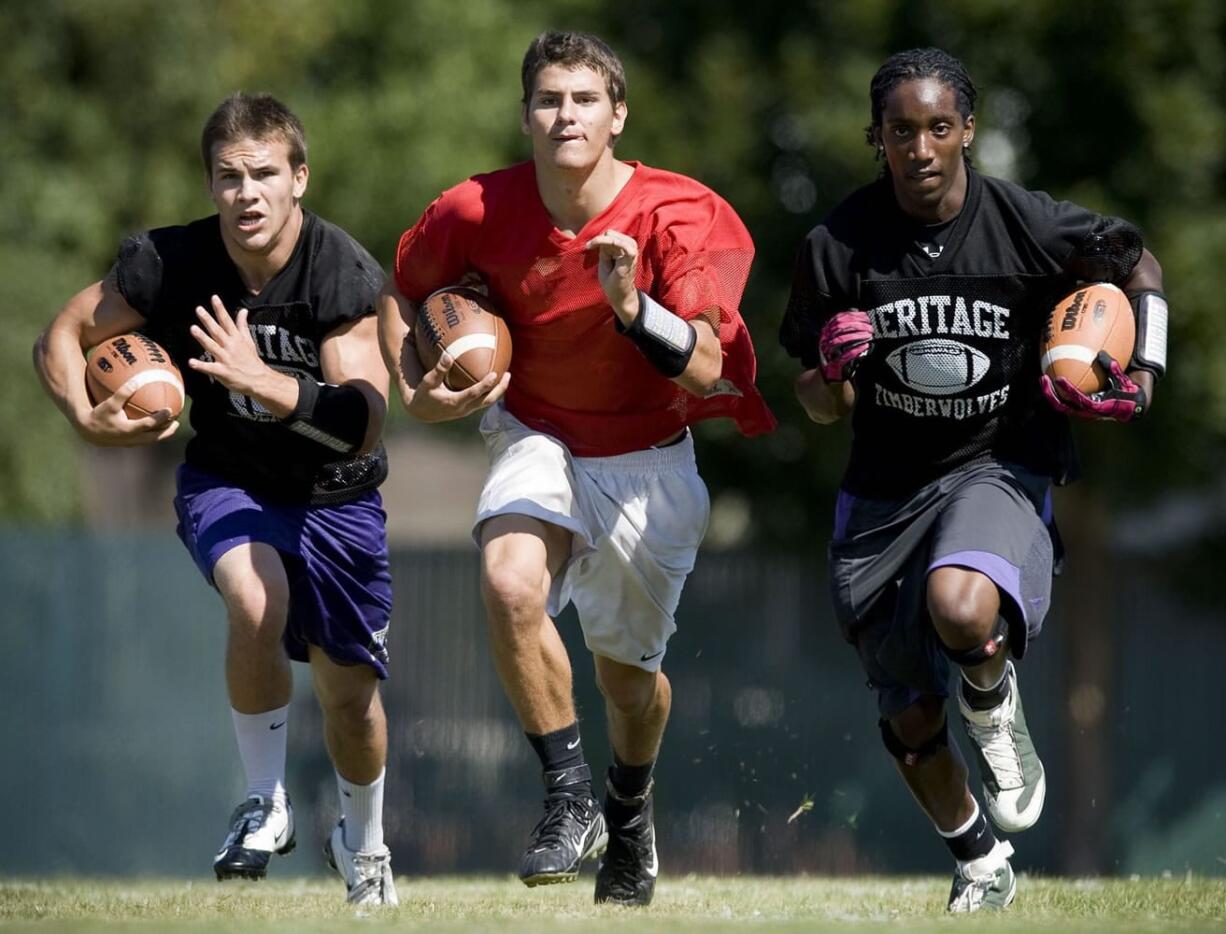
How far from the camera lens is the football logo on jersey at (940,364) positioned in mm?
6172

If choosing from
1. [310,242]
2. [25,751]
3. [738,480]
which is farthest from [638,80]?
[310,242]

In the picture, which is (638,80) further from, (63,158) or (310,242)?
(310,242)

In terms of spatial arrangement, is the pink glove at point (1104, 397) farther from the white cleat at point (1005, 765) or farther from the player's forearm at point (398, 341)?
the player's forearm at point (398, 341)

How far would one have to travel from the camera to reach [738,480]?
15.3 metres

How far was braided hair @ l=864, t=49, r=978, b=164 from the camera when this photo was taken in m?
6.26

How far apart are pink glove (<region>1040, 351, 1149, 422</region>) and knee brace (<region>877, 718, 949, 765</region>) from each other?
1264 mm

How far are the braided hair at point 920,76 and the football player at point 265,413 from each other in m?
1.89

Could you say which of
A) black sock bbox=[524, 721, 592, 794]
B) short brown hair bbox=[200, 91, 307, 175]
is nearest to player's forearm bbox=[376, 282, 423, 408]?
short brown hair bbox=[200, 91, 307, 175]

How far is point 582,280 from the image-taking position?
252 inches

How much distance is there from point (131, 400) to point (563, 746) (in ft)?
6.11

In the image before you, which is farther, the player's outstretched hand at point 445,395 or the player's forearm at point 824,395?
the player's forearm at point 824,395

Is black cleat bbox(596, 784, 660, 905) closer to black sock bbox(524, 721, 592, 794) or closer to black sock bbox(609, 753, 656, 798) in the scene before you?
black sock bbox(609, 753, 656, 798)

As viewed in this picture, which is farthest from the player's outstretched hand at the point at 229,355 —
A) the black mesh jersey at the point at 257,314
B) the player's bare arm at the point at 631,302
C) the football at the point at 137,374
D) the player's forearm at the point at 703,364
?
the player's forearm at the point at 703,364

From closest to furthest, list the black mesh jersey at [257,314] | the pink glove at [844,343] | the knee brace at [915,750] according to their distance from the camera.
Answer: the pink glove at [844,343], the knee brace at [915,750], the black mesh jersey at [257,314]
